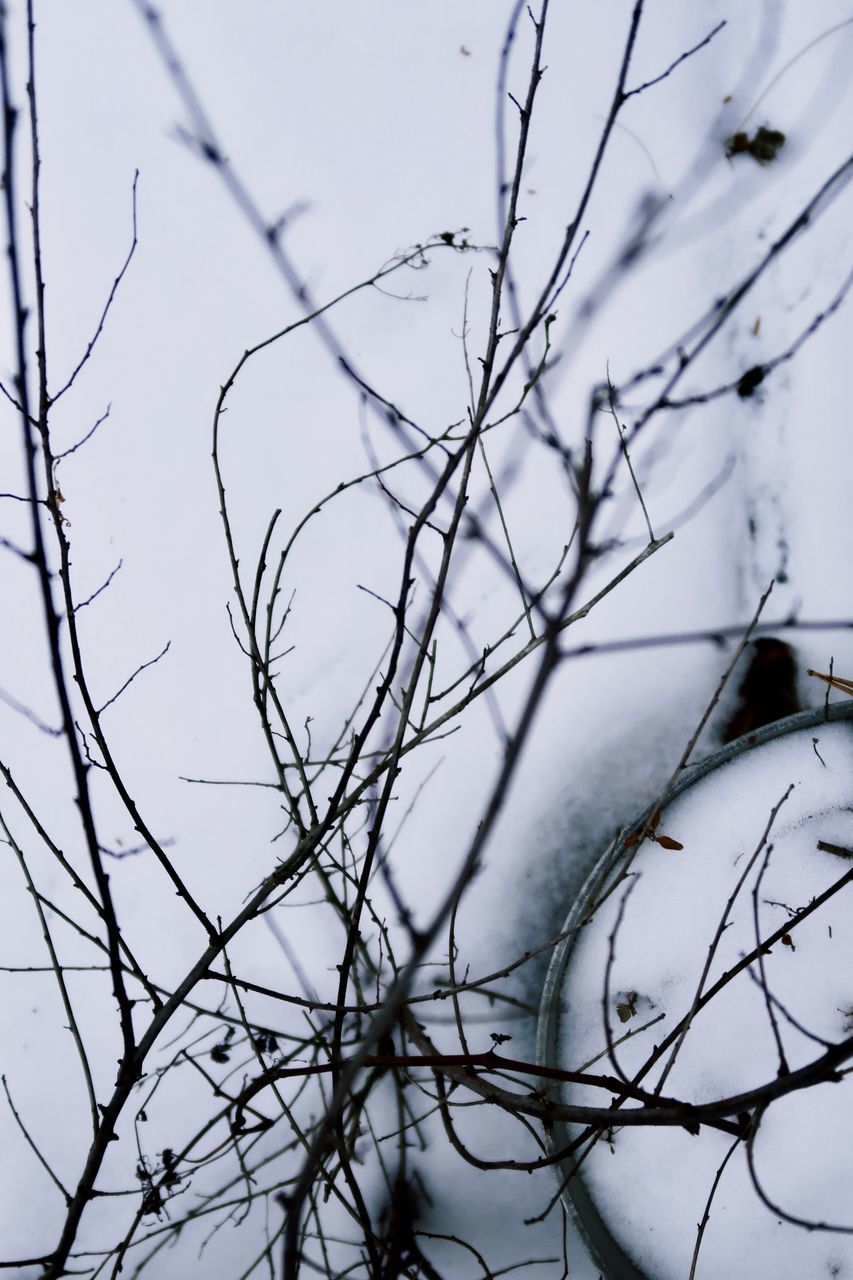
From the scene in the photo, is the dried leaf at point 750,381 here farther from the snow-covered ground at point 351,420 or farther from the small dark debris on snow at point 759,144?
the small dark debris on snow at point 759,144

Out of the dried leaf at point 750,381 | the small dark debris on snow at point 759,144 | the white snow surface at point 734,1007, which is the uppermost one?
the small dark debris on snow at point 759,144

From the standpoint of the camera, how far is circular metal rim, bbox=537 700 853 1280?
149cm

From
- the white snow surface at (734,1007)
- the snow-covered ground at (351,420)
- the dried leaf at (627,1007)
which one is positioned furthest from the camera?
the snow-covered ground at (351,420)

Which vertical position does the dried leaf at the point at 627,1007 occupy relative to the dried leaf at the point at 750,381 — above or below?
below

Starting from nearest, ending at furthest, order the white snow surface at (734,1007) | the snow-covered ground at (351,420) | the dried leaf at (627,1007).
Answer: the white snow surface at (734,1007)
the dried leaf at (627,1007)
the snow-covered ground at (351,420)

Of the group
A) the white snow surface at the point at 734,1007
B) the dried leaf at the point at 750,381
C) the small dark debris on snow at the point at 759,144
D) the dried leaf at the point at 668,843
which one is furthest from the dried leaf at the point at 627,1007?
the small dark debris on snow at the point at 759,144

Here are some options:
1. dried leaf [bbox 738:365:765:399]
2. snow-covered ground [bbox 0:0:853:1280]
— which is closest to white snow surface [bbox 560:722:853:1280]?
snow-covered ground [bbox 0:0:853:1280]

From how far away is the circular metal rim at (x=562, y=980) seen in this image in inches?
58.7

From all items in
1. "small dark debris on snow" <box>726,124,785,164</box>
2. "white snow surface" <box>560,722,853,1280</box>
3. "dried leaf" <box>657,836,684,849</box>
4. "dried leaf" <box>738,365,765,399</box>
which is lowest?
"white snow surface" <box>560,722,853,1280</box>

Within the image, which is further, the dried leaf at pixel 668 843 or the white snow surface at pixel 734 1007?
the dried leaf at pixel 668 843

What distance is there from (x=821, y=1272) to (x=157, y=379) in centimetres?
217

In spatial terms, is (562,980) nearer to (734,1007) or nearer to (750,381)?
(734,1007)

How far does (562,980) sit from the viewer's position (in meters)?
1.58

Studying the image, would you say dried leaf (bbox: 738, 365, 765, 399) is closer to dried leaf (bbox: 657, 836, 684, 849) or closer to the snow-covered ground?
the snow-covered ground
